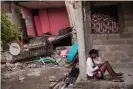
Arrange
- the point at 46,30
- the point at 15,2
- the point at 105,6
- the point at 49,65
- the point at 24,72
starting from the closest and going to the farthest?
the point at 105,6
the point at 24,72
the point at 49,65
the point at 15,2
the point at 46,30

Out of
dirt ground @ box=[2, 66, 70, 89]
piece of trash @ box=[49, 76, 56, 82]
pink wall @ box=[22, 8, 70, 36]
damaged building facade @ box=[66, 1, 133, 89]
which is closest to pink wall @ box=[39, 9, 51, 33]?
pink wall @ box=[22, 8, 70, 36]

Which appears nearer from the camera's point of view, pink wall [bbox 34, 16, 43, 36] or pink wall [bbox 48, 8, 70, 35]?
pink wall [bbox 48, 8, 70, 35]

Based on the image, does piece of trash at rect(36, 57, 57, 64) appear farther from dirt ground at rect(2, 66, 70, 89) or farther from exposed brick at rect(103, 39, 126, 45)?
exposed brick at rect(103, 39, 126, 45)

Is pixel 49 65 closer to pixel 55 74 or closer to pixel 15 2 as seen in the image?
pixel 55 74

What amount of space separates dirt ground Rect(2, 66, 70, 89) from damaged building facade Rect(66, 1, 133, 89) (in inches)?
80.7

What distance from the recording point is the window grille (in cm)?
1021

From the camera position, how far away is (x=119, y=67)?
1037 cm

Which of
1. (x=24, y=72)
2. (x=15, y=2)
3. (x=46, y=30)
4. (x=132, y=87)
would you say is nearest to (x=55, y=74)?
(x=24, y=72)

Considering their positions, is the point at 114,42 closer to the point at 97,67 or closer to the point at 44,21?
the point at 97,67

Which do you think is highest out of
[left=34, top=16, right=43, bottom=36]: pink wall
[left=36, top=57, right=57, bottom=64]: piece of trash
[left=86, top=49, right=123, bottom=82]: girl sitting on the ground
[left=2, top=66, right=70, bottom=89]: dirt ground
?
[left=34, top=16, right=43, bottom=36]: pink wall

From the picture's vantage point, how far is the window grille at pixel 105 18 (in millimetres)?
10211

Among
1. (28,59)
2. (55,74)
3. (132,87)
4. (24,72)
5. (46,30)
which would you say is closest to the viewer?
(132,87)

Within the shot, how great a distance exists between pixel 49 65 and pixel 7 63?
7.44 feet

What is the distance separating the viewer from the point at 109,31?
407 inches
